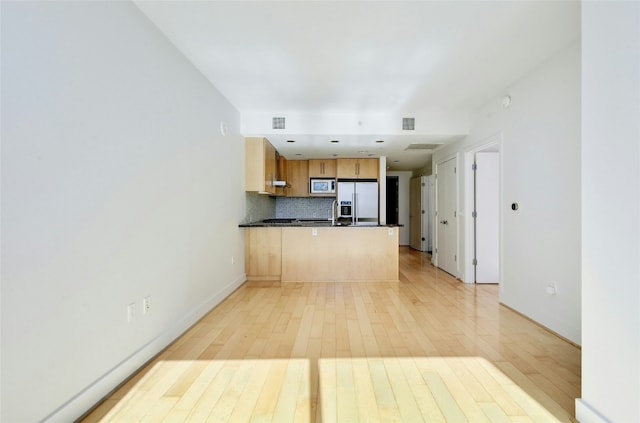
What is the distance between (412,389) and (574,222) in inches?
76.9

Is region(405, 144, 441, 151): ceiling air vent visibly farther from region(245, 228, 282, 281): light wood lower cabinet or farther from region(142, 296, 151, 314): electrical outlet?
region(142, 296, 151, 314): electrical outlet

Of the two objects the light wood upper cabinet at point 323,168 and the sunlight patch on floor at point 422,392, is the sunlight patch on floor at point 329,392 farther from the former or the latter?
the light wood upper cabinet at point 323,168

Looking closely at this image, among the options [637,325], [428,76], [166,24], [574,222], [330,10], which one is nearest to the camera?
[637,325]

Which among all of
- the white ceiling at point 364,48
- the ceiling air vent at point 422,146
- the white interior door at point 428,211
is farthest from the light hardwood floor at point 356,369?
the white interior door at point 428,211

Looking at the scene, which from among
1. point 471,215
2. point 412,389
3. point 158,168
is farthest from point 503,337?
point 158,168

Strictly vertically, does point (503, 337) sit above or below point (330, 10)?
below

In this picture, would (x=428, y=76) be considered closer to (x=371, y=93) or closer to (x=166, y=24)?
(x=371, y=93)

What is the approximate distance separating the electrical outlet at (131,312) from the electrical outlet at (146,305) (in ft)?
0.33

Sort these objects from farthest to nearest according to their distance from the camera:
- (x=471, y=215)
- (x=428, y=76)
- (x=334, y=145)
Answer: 1. (x=334, y=145)
2. (x=471, y=215)
3. (x=428, y=76)

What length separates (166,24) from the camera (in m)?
2.34

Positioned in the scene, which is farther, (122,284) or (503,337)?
(503,337)

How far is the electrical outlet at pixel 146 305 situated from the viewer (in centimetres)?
219

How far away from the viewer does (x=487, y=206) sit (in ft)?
14.8

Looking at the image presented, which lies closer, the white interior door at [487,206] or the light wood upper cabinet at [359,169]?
the white interior door at [487,206]
